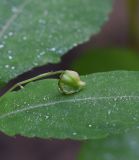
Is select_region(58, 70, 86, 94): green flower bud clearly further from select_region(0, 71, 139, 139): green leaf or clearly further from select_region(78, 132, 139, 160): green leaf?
select_region(78, 132, 139, 160): green leaf

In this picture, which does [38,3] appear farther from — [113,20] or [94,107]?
[113,20]

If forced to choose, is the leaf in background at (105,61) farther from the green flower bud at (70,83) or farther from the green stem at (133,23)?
the green flower bud at (70,83)

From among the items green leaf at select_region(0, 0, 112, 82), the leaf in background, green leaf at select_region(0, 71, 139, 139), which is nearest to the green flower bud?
green leaf at select_region(0, 71, 139, 139)

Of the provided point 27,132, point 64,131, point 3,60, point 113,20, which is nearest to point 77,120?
point 64,131

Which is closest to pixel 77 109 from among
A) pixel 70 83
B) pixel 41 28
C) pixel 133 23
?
pixel 70 83

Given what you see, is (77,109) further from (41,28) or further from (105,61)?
(105,61)

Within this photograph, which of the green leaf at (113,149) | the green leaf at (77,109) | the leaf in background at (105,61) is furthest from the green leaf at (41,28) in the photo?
the green leaf at (113,149)
